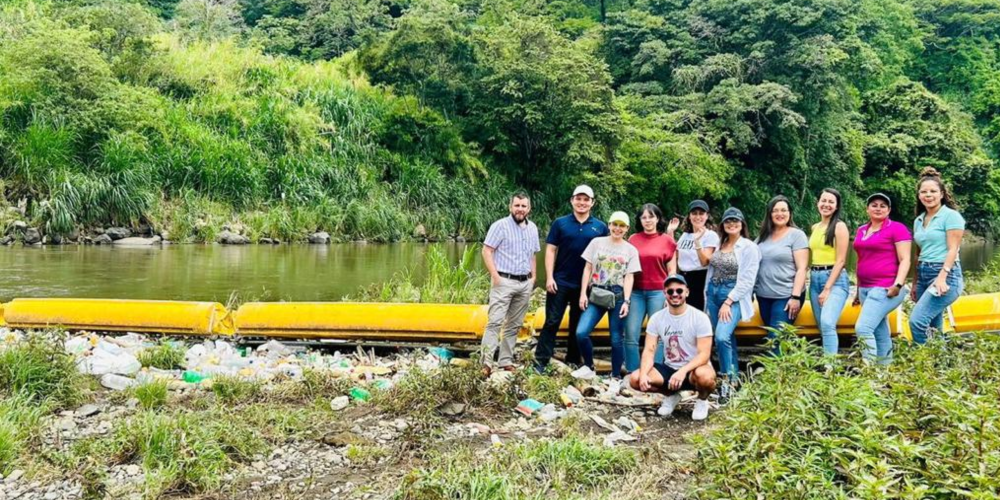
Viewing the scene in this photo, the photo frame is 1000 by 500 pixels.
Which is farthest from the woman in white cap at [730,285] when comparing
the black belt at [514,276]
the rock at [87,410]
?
the rock at [87,410]

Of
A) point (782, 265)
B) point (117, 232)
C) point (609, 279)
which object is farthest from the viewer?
point (117, 232)

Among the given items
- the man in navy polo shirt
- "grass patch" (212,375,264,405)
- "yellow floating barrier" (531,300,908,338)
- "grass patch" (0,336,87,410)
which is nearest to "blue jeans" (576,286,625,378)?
the man in navy polo shirt

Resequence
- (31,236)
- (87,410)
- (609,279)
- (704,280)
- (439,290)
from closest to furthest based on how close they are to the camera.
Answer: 1. (87,410)
2. (609,279)
3. (704,280)
4. (439,290)
5. (31,236)

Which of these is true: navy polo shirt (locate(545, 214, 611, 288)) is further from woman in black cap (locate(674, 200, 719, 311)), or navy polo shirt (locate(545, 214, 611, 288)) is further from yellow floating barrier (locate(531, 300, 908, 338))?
yellow floating barrier (locate(531, 300, 908, 338))

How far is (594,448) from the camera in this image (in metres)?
3.73

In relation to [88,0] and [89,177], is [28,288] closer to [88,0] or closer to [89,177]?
[89,177]

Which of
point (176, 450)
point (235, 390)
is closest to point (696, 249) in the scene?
point (235, 390)

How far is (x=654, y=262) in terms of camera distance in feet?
18.4

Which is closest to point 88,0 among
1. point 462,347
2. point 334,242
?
point 334,242

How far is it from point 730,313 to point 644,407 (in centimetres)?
92

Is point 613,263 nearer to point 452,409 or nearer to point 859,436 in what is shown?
point 452,409

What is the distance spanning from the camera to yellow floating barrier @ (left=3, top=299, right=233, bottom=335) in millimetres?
6547

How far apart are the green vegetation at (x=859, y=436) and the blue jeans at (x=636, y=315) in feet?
6.14

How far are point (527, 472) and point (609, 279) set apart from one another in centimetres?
228
